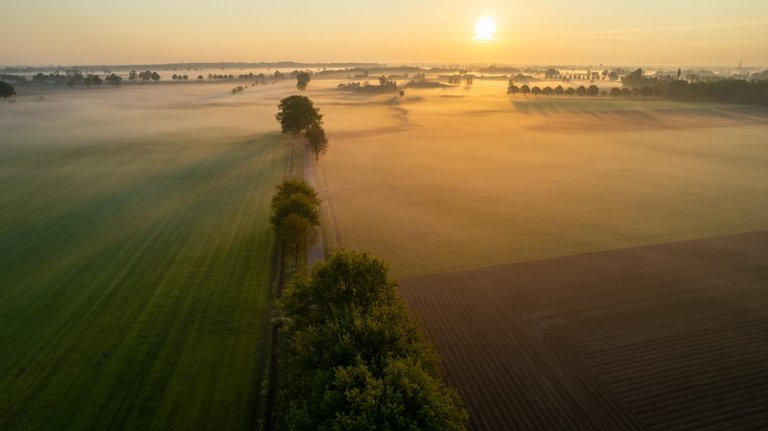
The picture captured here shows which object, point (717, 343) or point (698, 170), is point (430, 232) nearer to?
point (717, 343)

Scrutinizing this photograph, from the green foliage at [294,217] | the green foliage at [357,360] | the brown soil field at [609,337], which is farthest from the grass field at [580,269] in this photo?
the green foliage at [357,360]

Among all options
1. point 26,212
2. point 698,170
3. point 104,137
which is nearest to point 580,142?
point 698,170

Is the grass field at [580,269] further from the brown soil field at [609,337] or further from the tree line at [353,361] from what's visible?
the tree line at [353,361]

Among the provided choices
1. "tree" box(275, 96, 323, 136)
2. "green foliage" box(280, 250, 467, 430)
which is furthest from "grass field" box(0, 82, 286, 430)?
"tree" box(275, 96, 323, 136)

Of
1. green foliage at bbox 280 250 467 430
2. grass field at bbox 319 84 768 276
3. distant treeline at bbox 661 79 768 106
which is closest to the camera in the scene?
green foliage at bbox 280 250 467 430

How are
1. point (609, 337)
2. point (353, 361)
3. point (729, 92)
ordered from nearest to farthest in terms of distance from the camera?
point (353, 361) < point (609, 337) < point (729, 92)

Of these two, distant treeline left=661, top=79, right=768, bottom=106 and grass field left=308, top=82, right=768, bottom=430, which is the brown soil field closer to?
grass field left=308, top=82, right=768, bottom=430

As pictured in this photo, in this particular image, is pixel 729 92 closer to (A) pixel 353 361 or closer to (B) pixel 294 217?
(B) pixel 294 217

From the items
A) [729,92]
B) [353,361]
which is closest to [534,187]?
[353,361]
